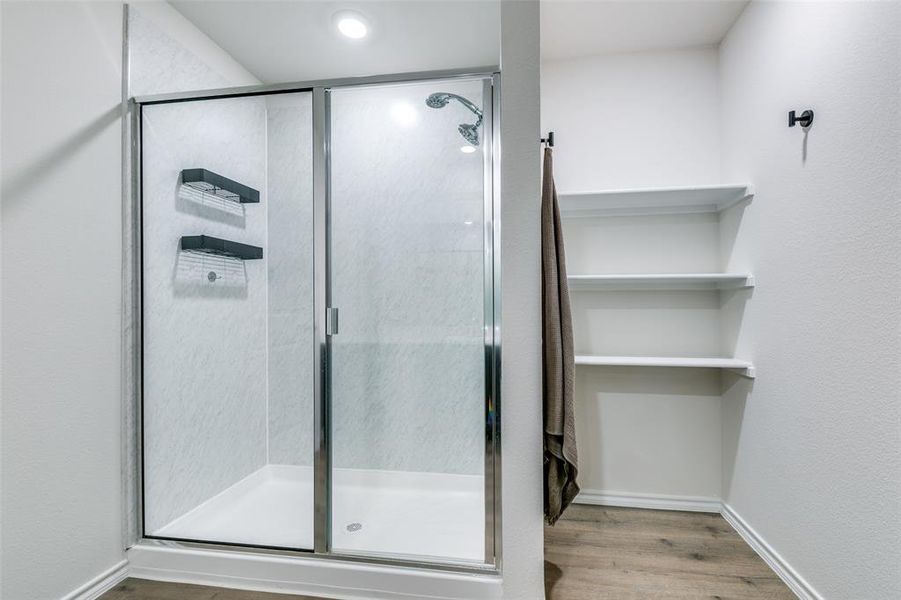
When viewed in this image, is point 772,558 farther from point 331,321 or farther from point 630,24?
point 630,24

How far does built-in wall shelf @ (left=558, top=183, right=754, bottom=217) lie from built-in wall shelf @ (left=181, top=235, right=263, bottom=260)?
157 cm

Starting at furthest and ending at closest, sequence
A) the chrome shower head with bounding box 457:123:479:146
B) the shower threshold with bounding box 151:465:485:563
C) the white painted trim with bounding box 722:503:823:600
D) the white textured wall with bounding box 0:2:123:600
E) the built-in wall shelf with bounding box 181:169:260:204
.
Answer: the built-in wall shelf with bounding box 181:169:260:204 → the chrome shower head with bounding box 457:123:479:146 → the shower threshold with bounding box 151:465:485:563 → the white painted trim with bounding box 722:503:823:600 → the white textured wall with bounding box 0:2:123:600

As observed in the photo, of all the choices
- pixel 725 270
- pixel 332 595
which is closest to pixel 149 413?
pixel 332 595

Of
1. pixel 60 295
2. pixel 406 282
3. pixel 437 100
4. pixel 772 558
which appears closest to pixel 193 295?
pixel 60 295

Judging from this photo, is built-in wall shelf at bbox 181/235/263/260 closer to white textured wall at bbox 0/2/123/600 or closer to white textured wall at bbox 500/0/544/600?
white textured wall at bbox 0/2/123/600

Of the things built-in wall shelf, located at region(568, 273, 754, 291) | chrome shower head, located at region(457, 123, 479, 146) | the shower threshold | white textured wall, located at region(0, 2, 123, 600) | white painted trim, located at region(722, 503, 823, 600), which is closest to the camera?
white textured wall, located at region(0, 2, 123, 600)

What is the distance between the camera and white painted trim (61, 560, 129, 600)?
166 centimetres

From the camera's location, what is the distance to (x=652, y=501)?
2545mm

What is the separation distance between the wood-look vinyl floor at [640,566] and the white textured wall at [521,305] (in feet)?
1.09

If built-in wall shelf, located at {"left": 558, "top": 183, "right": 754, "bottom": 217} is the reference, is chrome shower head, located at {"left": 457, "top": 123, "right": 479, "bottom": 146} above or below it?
above

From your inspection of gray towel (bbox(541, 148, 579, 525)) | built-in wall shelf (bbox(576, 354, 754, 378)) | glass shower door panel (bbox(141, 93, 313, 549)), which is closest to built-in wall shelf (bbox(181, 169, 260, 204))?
glass shower door panel (bbox(141, 93, 313, 549))

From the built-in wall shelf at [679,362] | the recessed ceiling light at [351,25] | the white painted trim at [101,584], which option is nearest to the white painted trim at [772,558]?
the built-in wall shelf at [679,362]

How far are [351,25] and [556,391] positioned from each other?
1.94 meters

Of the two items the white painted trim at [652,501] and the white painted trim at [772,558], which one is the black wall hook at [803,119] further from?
the white painted trim at [652,501]
